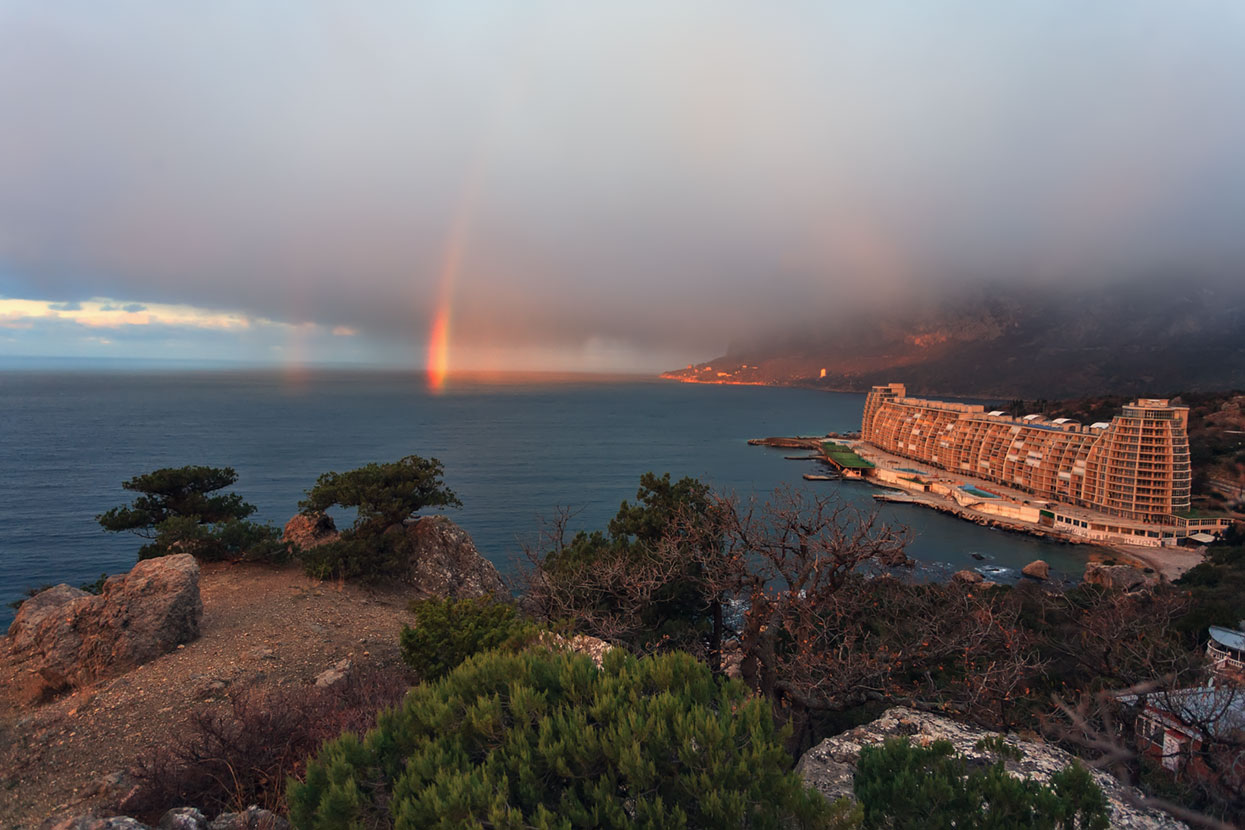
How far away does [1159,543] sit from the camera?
175 feet

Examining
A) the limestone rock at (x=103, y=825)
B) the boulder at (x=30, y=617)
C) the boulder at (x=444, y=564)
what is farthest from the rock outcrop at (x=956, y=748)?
the boulder at (x=30, y=617)

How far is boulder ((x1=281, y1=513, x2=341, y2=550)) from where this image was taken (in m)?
23.7

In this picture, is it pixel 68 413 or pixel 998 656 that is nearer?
pixel 998 656

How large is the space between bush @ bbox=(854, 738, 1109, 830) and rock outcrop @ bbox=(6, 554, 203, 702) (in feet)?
49.6

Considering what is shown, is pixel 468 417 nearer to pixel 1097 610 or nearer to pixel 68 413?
pixel 68 413

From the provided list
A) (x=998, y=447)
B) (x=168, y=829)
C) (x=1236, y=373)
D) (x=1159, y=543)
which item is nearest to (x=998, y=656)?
(x=168, y=829)

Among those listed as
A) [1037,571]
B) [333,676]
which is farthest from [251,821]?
[1037,571]

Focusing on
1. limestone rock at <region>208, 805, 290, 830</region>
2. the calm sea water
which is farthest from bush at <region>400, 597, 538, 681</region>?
the calm sea water

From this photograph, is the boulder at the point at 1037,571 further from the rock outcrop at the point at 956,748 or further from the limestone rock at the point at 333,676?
the limestone rock at the point at 333,676

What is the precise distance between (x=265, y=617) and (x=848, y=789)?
15.2 metres

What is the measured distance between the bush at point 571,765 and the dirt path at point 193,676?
Answer: 247 inches

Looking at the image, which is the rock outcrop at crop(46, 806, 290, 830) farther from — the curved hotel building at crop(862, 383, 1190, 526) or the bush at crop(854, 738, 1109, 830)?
the curved hotel building at crop(862, 383, 1190, 526)

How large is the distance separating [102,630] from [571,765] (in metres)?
13.9

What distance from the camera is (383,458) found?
7675 centimetres
